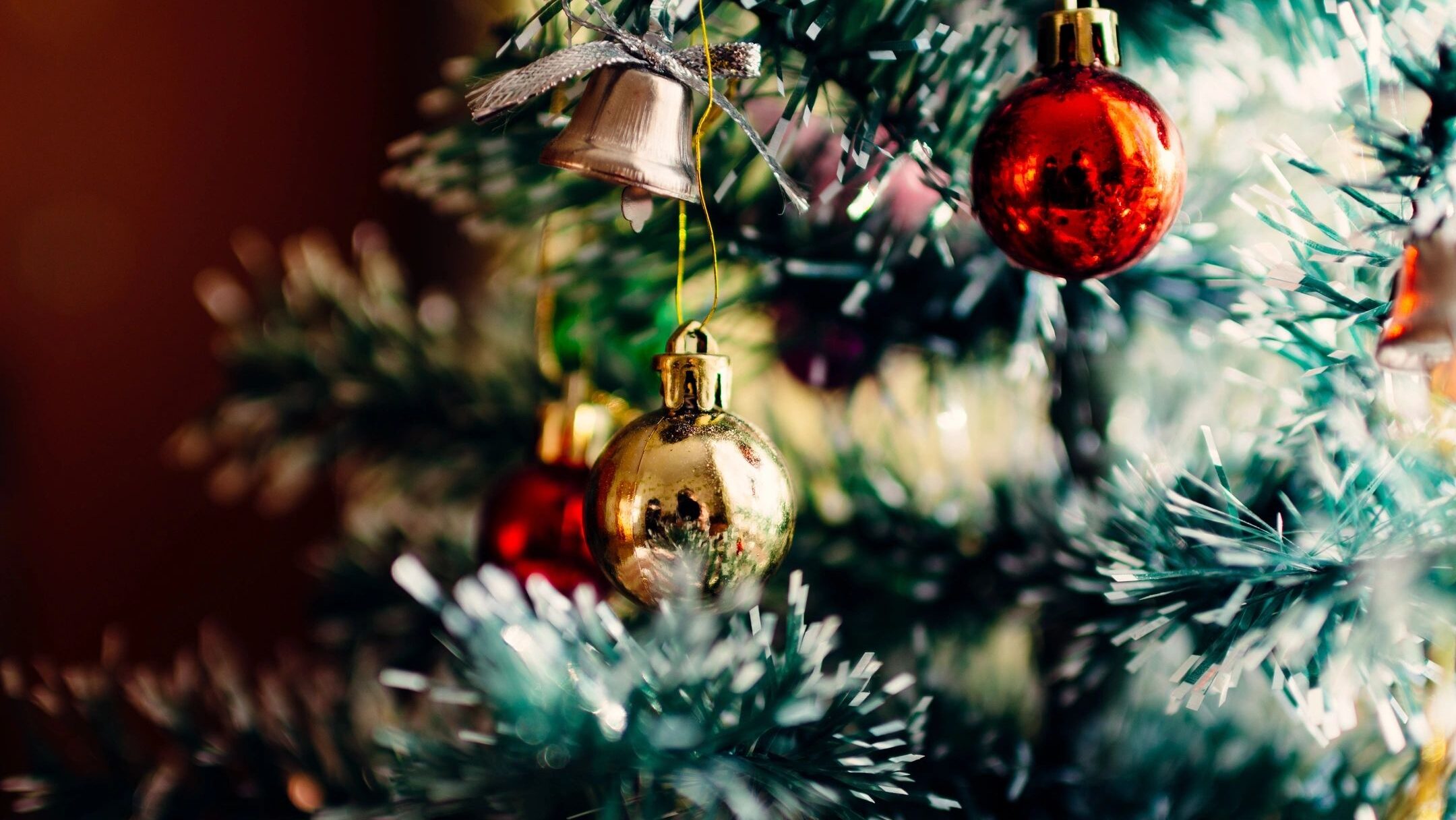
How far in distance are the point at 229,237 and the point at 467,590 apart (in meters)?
0.76

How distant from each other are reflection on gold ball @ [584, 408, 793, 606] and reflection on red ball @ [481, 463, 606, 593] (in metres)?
0.11

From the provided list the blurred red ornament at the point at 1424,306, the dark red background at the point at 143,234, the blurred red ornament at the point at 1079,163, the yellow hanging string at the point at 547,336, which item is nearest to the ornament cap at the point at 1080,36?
the blurred red ornament at the point at 1079,163

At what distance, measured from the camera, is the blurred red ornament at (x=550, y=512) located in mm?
447

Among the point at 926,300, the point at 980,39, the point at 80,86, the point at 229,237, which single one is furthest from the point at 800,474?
the point at 80,86

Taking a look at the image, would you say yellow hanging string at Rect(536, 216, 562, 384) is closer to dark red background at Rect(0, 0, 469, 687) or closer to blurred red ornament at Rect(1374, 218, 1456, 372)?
blurred red ornament at Rect(1374, 218, 1456, 372)

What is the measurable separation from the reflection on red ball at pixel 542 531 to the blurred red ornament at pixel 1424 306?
0.31m

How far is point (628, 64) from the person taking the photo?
326 millimetres

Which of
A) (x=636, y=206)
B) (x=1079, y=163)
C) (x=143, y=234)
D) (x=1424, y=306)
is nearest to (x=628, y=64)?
(x=636, y=206)

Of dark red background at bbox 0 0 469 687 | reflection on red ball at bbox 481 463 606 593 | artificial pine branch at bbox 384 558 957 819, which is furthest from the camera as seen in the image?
dark red background at bbox 0 0 469 687

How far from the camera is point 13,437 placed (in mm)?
906

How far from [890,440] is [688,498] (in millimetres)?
267

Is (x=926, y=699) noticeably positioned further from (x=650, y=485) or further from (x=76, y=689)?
(x=76, y=689)

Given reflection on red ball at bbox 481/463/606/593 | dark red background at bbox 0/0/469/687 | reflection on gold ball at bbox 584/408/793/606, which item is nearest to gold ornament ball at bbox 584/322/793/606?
reflection on gold ball at bbox 584/408/793/606

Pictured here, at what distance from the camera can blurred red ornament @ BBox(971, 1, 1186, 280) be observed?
313 millimetres
